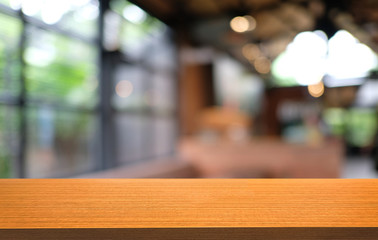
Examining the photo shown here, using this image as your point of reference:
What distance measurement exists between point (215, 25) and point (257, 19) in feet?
2.88

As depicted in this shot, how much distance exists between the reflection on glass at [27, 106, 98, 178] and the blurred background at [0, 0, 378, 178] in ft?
0.05

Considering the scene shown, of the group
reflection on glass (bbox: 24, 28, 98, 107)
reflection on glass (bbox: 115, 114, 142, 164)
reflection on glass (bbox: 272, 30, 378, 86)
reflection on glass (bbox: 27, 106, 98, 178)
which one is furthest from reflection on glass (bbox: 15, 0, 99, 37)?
reflection on glass (bbox: 272, 30, 378, 86)

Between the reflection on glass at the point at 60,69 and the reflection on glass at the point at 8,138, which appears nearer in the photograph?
the reflection on glass at the point at 8,138

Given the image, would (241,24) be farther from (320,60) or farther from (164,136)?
(320,60)

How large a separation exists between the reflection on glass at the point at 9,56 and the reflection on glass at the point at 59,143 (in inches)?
14.5

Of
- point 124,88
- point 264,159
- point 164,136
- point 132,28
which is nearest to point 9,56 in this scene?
point 124,88

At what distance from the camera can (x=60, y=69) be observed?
13.1 ft

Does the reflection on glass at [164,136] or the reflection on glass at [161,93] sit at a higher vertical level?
the reflection on glass at [161,93]

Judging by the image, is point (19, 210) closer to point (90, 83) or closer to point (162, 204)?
point (162, 204)

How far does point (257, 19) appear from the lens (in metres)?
6.36

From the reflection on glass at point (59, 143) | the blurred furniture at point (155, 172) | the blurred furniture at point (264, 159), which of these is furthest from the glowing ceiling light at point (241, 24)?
the reflection on glass at point (59, 143)

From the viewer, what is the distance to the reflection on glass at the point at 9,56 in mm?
3211

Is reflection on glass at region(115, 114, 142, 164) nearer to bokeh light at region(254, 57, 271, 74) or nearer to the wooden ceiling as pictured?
the wooden ceiling

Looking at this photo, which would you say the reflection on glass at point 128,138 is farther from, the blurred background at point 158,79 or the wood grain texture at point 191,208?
the wood grain texture at point 191,208
